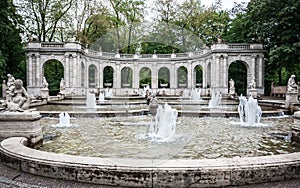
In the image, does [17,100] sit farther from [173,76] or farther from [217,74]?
[173,76]

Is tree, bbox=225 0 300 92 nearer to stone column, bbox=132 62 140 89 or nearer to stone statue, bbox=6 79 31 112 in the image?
stone column, bbox=132 62 140 89

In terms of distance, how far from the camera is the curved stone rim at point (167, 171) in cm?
442

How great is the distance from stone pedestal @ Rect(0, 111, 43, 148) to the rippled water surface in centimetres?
48

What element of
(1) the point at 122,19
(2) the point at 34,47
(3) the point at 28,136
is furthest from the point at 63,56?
(3) the point at 28,136

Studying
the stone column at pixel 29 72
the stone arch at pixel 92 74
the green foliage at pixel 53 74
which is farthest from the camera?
the stone arch at pixel 92 74

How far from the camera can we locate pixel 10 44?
34969 mm

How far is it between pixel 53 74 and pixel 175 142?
40089 mm

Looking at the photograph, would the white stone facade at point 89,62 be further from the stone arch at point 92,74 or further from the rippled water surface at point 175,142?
the rippled water surface at point 175,142

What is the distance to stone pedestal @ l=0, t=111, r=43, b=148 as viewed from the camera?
7363 millimetres

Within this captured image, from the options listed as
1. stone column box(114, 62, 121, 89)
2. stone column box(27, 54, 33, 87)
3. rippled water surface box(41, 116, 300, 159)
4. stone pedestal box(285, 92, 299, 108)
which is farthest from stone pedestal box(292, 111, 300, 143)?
stone column box(114, 62, 121, 89)

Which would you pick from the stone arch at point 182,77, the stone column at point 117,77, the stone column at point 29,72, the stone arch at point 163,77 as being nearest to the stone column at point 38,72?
the stone column at point 29,72

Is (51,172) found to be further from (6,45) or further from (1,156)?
(6,45)

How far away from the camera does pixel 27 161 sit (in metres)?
5.07

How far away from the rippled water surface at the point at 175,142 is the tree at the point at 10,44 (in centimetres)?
2218
